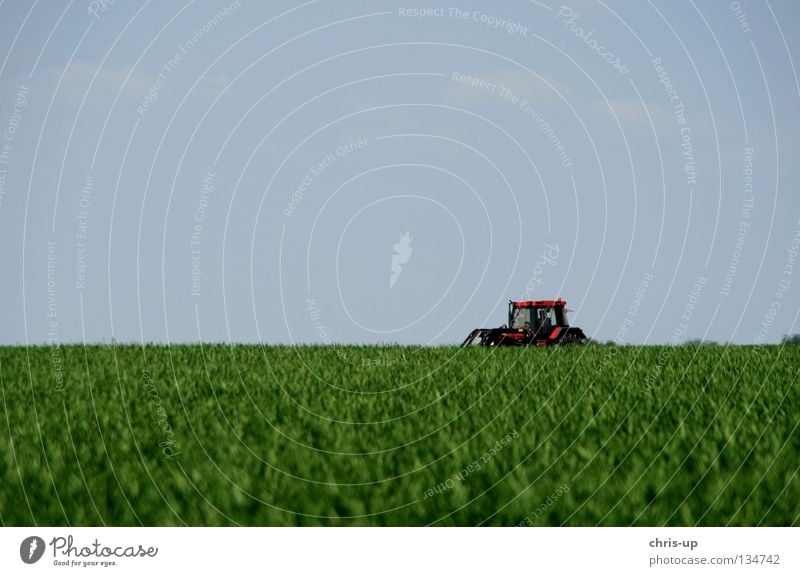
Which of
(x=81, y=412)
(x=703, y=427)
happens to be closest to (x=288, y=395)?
(x=81, y=412)

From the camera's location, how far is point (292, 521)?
809 cm

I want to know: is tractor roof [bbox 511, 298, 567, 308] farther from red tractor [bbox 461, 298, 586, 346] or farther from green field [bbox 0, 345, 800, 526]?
green field [bbox 0, 345, 800, 526]

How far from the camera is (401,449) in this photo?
439 inches

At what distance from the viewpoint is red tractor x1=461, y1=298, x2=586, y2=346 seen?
3272cm

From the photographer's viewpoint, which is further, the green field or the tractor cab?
the tractor cab

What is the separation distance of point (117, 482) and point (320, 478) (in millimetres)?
2024
